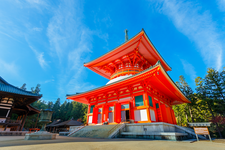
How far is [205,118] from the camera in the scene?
2180 centimetres

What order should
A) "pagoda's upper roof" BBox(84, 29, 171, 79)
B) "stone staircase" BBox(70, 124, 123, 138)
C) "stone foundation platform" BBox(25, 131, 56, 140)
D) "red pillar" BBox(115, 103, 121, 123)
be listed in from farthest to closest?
1. "pagoda's upper roof" BBox(84, 29, 171, 79)
2. "red pillar" BBox(115, 103, 121, 123)
3. "stone staircase" BBox(70, 124, 123, 138)
4. "stone foundation platform" BBox(25, 131, 56, 140)

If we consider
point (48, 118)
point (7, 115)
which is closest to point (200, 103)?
point (48, 118)

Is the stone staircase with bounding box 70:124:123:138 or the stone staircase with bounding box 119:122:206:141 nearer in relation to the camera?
the stone staircase with bounding box 119:122:206:141

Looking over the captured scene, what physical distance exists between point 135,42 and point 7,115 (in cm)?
1804

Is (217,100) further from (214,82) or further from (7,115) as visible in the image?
(7,115)

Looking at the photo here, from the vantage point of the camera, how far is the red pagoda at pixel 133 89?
9.17 metres

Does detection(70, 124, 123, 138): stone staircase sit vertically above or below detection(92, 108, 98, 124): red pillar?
below

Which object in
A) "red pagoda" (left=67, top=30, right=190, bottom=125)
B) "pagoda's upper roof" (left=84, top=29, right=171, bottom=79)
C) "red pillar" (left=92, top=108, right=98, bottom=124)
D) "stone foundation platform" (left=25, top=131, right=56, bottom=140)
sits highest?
"pagoda's upper roof" (left=84, top=29, right=171, bottom=79)

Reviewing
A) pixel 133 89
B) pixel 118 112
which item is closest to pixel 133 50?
pixel 133 89

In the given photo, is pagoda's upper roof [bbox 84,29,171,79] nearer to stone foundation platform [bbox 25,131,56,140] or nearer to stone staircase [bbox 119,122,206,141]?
stone staircase [bbox 119,122,206,141]

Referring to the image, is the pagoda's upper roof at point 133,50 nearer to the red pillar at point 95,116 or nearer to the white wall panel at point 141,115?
the red pillar at point 95,116

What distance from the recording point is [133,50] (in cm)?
1266

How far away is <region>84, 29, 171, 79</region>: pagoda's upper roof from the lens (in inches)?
442

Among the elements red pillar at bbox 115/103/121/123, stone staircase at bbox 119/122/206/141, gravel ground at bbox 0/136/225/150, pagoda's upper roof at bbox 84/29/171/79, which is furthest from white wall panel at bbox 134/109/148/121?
pagoda's upper roof at bbox 84/29/171/79
